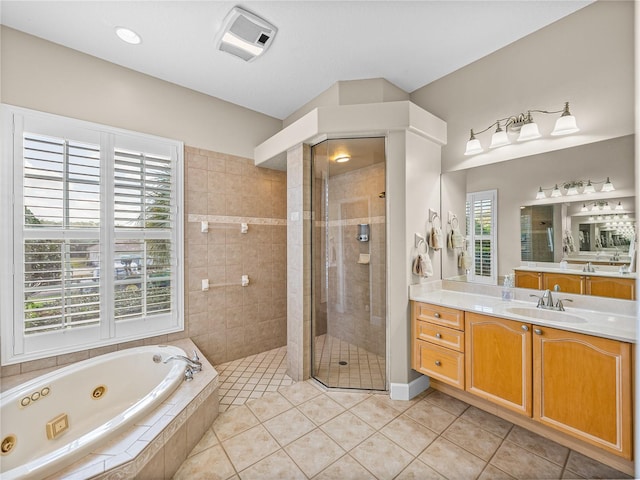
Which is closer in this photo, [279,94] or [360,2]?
[360,2]

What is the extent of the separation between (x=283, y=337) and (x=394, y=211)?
7.10 feet

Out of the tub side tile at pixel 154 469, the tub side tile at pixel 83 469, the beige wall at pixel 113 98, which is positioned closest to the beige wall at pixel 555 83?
the beige wall at pixel 113 98

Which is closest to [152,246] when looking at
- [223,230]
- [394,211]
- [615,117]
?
[223,230]

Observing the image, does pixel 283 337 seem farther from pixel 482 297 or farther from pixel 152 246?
pixel 482 297

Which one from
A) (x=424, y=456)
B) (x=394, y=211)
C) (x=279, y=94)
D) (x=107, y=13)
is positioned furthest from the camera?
(x=279, y=94)

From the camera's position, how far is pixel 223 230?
2.94 meters

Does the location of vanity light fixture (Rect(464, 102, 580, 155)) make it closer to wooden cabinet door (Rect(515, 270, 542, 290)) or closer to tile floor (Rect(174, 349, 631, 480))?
wooden cabinet door (Rect(515, 270, 542, 290))

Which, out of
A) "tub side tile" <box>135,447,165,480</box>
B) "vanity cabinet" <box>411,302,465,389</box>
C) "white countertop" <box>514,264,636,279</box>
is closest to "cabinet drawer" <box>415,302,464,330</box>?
"vanity cabinet" <box>411,302,465,389</box>

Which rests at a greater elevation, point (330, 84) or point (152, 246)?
point (330, 84)

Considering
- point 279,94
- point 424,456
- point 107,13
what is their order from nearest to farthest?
1. point 424,456
2. point 107,13
3. point 279,94

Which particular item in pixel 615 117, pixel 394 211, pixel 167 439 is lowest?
pixel 167 439

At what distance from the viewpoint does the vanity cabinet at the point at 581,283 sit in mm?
1720

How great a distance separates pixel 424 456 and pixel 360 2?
291 centimetres

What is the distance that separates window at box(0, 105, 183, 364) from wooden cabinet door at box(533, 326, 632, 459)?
9.58 feet
